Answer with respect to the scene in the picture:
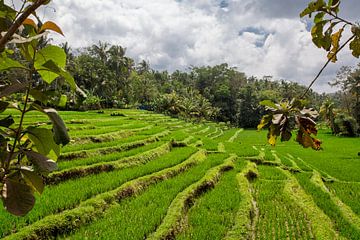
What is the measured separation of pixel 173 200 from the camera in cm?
625

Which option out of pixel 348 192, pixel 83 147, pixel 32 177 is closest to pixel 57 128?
pixel 32 177

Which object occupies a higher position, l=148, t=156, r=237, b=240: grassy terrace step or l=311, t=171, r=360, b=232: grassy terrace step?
l=148, t=156, r=237, b=240: grassy terrace step

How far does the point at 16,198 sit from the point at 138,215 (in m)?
4.83

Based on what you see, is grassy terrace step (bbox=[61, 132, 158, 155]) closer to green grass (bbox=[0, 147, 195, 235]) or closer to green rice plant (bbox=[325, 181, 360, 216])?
green grass (bbox=[0, 147, 195, 235])

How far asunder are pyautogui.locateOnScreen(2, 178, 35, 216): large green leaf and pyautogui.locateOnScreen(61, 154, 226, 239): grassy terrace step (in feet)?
13.1

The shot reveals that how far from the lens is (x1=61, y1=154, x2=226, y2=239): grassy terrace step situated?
14.9 feet

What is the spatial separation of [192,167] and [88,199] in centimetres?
463

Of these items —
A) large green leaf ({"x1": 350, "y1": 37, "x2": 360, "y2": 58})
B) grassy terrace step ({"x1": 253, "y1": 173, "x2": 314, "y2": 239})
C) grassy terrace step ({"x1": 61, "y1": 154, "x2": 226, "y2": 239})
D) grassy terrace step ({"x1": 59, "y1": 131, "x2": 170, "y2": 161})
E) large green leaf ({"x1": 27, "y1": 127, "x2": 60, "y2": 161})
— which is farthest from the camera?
grassy terrace step ({"x1": 59, "y1": 131, "x2": 170, "y2": 161})

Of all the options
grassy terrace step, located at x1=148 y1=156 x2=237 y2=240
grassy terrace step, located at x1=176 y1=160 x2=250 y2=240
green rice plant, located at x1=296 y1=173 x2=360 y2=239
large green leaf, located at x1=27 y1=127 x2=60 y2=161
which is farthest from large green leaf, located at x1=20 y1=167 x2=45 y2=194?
green rice plant, located at x1=296 y1=173 x2=360 y2=239

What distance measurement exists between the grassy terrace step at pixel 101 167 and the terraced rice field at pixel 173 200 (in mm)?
21

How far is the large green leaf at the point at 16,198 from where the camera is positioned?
653 millimetres

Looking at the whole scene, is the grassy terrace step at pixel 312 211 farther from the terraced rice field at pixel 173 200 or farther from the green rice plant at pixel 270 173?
the green rice plant at pixel 270 173

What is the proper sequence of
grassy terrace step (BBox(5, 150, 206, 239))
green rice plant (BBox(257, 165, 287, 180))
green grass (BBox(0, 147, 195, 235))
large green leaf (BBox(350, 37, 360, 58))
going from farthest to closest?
green rice plant (BBox(257, 165, 287, 180))
green grass (BBox(0, 147, 195, 235))
grassy terrace step (BBox(5, 150, 206, 239))
large green leaf (BBox(350, 37, 360, 58))

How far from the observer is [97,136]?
1057cm
